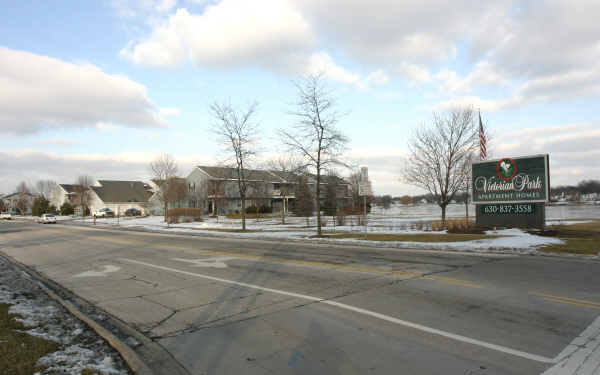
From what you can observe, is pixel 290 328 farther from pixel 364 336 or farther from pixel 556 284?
pixel 556 284

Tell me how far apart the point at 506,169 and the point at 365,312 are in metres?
17.7

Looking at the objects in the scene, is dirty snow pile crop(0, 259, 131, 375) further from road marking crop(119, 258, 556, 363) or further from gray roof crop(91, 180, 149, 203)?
A: gray roof crop(91, 180, 149, 203)

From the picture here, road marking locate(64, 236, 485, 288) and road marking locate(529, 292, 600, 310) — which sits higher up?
road marking locate(529, 292, 600, 310)

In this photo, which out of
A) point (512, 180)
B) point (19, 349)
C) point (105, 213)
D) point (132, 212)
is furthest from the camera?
point (132, 212)

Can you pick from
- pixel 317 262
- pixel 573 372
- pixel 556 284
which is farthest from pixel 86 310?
pixel 556 284

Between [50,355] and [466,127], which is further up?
[466,127]

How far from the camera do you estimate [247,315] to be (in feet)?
21.1

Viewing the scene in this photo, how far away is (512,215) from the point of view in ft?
66.2

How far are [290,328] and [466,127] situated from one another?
25219mm

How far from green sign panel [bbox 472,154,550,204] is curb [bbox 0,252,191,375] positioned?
1988 cm

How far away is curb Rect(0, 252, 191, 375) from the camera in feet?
14.5

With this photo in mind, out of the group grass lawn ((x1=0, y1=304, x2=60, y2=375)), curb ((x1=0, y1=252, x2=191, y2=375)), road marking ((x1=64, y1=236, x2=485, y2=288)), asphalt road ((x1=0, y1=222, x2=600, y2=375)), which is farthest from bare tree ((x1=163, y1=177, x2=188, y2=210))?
grass lawn ((x1=0, y1=304, x2=60, y2=375))

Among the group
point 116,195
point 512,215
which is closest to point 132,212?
point 116,195

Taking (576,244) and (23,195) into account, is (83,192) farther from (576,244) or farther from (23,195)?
(576,244)
